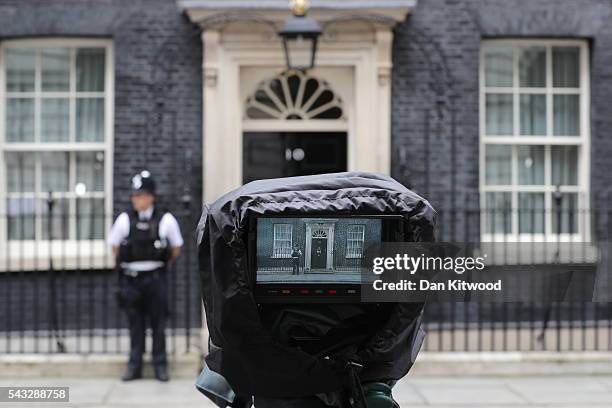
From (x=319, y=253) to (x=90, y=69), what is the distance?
7.07m

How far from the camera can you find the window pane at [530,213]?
10.2m

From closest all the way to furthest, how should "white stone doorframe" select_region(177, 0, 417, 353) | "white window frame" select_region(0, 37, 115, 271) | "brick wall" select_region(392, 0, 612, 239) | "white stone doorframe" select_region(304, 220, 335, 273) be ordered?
"white stone doorframe" select_region(304, 220, 335, 273)
"white stone doorframe" select_region(177, 0, 417, 353)
"white window frame" select_region(0, 37, 115, 271)
"brick wall" select_region(392, 0, 612, 239)

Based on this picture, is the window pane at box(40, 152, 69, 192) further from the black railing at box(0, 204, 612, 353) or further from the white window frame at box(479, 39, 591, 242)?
the white window frame at box(479, 39, 591, 242)

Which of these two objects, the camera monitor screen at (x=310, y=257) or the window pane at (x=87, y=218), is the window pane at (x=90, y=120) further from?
the camera monitor screen at (x=310, y=257)

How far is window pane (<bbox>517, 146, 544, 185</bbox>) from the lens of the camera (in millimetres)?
10359

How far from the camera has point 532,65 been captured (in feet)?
33.9

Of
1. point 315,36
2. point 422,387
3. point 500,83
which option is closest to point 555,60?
point 500,83

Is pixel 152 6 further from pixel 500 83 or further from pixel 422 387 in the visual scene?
pixel 422 387

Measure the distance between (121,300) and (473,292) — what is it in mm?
5158

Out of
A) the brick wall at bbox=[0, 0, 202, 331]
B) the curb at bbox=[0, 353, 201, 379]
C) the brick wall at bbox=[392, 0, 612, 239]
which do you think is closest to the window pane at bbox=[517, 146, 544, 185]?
the brick wall at bbox=[392, 0, 612, 239]

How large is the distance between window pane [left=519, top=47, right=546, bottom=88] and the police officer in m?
4.48

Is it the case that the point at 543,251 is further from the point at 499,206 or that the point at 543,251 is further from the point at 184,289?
the point at 184,289

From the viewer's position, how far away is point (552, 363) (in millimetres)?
8781

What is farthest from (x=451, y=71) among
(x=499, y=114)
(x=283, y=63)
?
(x=283, y=63)
